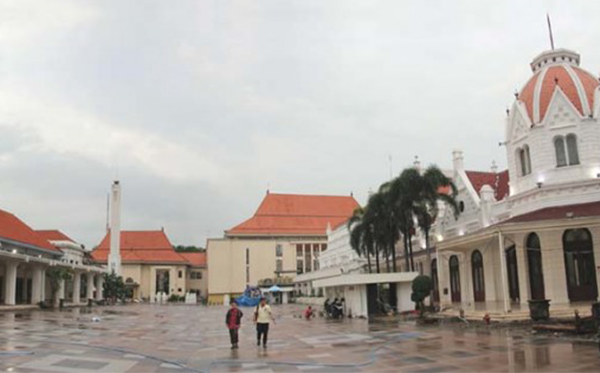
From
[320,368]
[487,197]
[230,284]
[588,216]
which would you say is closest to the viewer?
[320,368]

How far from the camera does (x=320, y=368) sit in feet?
38.5

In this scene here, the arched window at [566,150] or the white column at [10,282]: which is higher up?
the arched window at [566,150]

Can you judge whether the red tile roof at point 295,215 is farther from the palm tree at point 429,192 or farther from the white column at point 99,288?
the palm tree at point 429,192

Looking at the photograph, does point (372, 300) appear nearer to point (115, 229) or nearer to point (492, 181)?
point (492, 181)

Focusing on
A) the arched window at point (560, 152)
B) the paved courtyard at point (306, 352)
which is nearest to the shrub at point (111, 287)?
the paved courtyard at point (306, 352)

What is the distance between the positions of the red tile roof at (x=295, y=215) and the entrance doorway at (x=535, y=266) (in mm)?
61710

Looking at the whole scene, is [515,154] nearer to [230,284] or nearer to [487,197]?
[487,197]

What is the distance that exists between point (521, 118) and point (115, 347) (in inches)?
888

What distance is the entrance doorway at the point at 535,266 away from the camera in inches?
1004

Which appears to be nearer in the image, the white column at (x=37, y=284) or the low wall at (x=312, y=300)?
the white column at (x=37, y=284)

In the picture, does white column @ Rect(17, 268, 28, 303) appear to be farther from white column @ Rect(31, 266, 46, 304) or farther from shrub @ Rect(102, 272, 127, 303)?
shrub @ Rect(102, 272, 127, 303)

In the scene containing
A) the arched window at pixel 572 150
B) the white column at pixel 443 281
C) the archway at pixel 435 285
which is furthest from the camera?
the archway at pixel 435 285

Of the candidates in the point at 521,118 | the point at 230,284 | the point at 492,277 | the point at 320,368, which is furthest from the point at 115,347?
the point at 230,284

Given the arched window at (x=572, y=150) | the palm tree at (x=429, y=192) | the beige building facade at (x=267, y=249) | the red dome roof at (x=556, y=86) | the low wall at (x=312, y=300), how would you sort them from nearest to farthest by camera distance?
the arched window at (x=572, y=150), the red dome roof at (x=556, y=86), the palm tree at (x=429, y=192), the low wall at (x=312, y=300), the beige building facade at (x=267, y=249)
